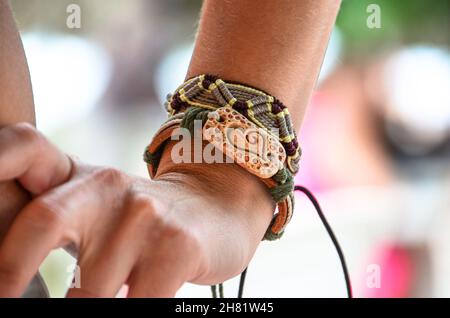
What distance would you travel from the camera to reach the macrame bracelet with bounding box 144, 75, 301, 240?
24.6 inches

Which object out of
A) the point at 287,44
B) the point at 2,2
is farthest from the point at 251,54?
the point at 2,2

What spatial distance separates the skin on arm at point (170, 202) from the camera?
1.58 ft

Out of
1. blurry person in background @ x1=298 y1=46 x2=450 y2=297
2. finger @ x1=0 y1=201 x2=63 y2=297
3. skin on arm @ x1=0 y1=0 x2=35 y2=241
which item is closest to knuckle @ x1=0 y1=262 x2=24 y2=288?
finger @ x1=0 y1=201 x2=63 y2=297

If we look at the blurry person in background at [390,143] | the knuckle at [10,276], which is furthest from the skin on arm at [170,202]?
the blurry person in background at [390,143]

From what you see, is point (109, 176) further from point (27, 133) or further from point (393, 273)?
point (393, 273)

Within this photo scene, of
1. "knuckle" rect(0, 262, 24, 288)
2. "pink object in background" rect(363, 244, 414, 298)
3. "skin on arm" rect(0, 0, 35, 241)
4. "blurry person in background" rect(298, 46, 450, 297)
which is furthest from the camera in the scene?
"blurry person in background" rect(298, 46, 450, 297)

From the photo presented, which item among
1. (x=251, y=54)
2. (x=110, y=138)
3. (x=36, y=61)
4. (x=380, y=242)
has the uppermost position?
(x=251, y=54)

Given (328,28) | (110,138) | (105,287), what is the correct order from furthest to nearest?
(110,138) → (328,28) → (105,287)

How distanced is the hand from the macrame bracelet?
0.23 ft

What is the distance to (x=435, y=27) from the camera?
12.0 feet

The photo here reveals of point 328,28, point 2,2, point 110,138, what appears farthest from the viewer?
point 110,138

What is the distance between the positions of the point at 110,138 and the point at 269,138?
3034mm

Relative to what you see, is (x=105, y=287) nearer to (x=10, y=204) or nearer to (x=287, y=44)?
(x=10, y=204)

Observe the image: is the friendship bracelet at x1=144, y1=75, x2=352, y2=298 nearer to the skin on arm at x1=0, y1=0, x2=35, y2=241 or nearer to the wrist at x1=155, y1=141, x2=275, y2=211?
the wrist at x1=155, y1=141, x2=275, y2=211
